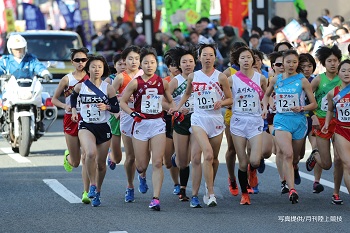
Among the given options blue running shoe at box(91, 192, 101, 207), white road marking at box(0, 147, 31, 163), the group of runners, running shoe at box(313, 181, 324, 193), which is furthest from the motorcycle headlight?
running shoe at box(313, 181, 324, 193)

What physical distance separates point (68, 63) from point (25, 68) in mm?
8608

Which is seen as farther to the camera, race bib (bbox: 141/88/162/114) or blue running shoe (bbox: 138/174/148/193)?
blue running shoe (bbox: 138/174/148/193)

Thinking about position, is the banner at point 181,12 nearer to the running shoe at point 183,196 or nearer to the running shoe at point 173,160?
the running shoe at point 173,160

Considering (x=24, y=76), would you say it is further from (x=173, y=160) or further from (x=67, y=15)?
(x=67, y=15)

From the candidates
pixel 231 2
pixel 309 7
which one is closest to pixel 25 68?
pixel 231 2

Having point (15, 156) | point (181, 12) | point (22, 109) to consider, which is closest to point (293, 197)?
point (15, 156)

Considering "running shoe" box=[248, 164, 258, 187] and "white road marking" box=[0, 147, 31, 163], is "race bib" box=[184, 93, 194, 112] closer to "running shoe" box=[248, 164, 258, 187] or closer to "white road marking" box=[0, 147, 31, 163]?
"running shoe" box=[248, 164, 258, 187]

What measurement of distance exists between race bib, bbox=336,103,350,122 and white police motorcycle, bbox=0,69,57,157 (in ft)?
24.3

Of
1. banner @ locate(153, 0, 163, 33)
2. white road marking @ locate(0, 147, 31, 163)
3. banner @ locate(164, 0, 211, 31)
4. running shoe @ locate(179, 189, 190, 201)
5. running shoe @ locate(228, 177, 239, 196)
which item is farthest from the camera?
banner @ locate(153, 0, 163, 33)

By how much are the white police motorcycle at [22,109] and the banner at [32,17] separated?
24278 mm

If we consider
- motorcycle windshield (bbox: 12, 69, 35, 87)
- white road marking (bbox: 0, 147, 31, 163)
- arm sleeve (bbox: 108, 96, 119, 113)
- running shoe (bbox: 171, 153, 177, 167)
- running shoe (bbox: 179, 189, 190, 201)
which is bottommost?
white road marking (bbox: 0, 147, 31, 163)

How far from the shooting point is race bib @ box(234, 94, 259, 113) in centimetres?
1269

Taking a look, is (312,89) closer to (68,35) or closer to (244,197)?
(244,197)

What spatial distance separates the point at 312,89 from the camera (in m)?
13.1
